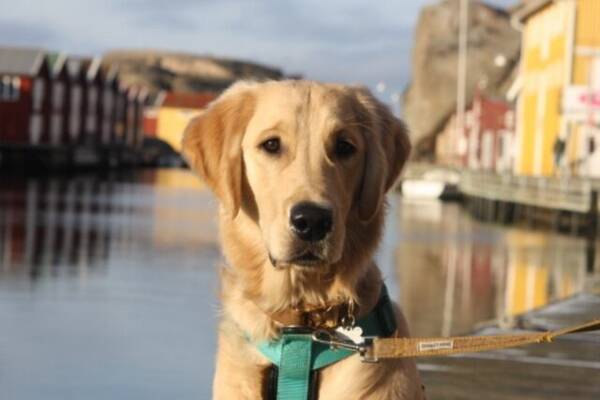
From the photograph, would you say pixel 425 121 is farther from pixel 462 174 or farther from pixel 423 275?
pixel 423 275

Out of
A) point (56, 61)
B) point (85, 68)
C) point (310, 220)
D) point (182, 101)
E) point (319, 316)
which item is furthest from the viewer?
point (182, 101)

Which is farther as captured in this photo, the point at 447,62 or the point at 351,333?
the point at 447,62

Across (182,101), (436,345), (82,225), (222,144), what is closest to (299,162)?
(222,144)

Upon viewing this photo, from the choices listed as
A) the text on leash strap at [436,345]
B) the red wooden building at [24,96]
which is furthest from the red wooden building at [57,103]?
the text on leash strap at [436,345]

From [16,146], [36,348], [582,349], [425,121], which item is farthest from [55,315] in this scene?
[425,121]

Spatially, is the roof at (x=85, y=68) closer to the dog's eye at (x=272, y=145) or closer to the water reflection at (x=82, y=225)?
the water reflection at (x=82, y=225)

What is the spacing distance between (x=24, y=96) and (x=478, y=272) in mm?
82629

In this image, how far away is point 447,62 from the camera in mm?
135125

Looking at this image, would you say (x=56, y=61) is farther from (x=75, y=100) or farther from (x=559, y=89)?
(x=559, y=89)

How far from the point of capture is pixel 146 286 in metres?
23.5

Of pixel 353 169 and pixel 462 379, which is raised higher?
pixel 353 169

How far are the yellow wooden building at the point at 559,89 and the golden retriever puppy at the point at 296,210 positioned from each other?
144 ft

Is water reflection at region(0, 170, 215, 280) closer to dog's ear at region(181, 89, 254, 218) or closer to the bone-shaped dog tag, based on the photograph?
dog's ear at region(181, 89, 254, 218)

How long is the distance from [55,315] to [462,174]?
5726 cm
